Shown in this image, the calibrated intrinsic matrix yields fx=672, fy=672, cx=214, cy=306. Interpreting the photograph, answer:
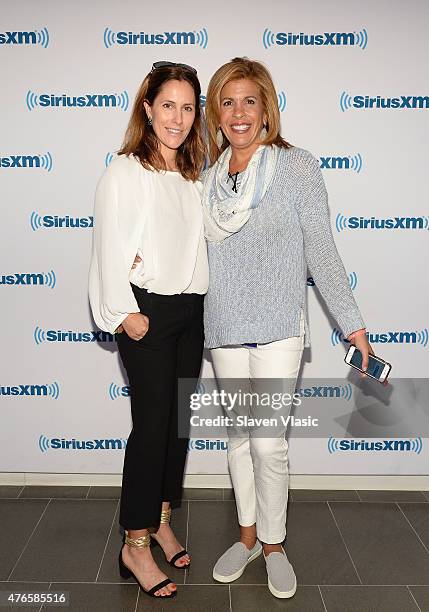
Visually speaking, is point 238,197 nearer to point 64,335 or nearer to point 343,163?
point 343,163

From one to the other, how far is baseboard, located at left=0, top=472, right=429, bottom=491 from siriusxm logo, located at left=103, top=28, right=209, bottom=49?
2.01 m

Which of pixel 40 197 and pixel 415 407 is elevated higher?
pixel 40 197

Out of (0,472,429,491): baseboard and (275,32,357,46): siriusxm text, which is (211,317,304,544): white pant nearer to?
(0,472,429,491): baseboard

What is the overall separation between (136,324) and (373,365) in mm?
808

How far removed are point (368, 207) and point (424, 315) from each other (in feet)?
1.88

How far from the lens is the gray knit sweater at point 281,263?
2.25 meters

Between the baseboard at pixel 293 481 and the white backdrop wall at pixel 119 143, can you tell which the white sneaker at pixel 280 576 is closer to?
the baseboard at pixel 293 481

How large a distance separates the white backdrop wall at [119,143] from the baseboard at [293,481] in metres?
0.19

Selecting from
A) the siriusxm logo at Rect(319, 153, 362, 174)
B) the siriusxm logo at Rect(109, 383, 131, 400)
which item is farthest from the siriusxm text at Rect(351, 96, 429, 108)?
the siriusxm logo at Rect(109, 383, 131, 400)

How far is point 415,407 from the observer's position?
321 cm

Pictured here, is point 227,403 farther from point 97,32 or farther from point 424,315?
point 97,32

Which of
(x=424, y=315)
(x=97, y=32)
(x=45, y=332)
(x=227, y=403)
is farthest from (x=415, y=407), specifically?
(x=97, y=32)

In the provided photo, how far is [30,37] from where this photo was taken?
2.92 m

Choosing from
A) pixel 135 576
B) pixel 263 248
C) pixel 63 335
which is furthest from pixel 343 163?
pixel 135 576
